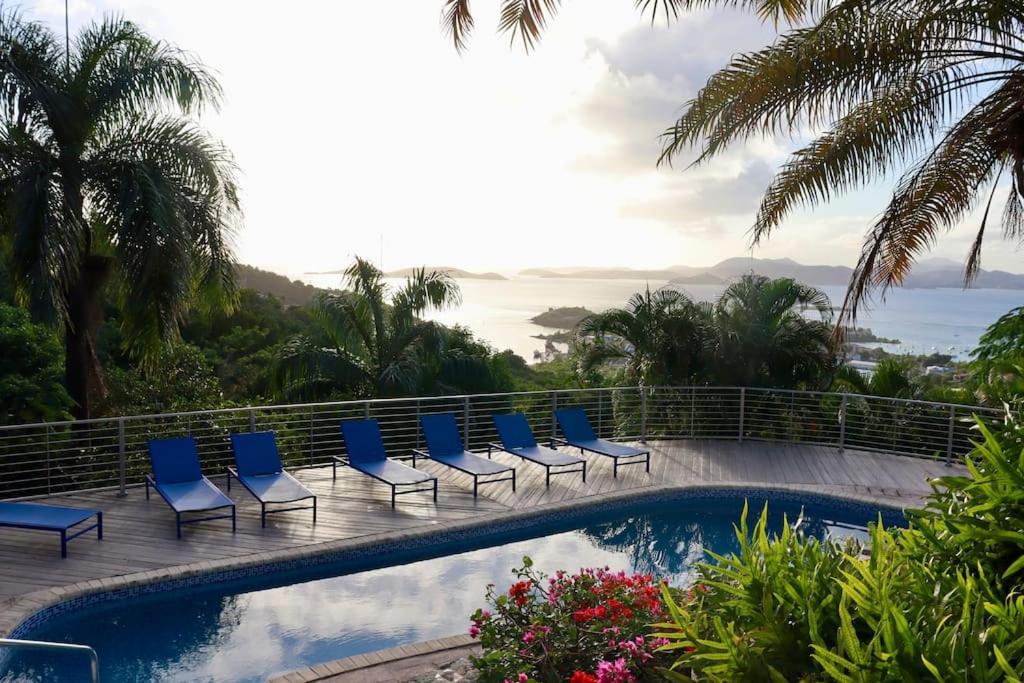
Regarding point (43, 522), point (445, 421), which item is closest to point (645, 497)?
point (445, 421)

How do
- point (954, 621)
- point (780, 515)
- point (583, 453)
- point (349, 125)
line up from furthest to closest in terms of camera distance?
point (349, 125)
point (583, 453)
point (780, 515)
point (954, 621)

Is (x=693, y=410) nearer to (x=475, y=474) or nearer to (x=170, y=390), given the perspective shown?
(x=475, y=474)

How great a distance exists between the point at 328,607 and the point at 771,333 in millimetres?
8551

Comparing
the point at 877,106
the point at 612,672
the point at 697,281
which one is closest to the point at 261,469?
the point at 612,672

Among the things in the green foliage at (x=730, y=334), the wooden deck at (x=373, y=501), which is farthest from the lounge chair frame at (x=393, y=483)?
the green foliage at (x=730, y=334)

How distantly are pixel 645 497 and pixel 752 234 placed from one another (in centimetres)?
325

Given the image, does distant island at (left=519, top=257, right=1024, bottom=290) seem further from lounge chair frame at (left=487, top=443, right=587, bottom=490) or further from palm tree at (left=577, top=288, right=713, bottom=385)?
lounge chair frame at (left=487, top=443, right=587, bottom=490)

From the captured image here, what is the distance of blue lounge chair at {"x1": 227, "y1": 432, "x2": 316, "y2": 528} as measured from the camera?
8289 millimetres

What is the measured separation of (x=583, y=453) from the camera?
10672 mm

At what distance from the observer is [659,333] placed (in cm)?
1291

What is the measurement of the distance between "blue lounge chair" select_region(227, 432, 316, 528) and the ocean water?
571cm

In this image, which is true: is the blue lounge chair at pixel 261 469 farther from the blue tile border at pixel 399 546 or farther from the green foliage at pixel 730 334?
the green foliage at pixel 730 334

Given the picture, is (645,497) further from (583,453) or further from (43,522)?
(43,522)

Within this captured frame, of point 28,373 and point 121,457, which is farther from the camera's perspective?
point 28,373
